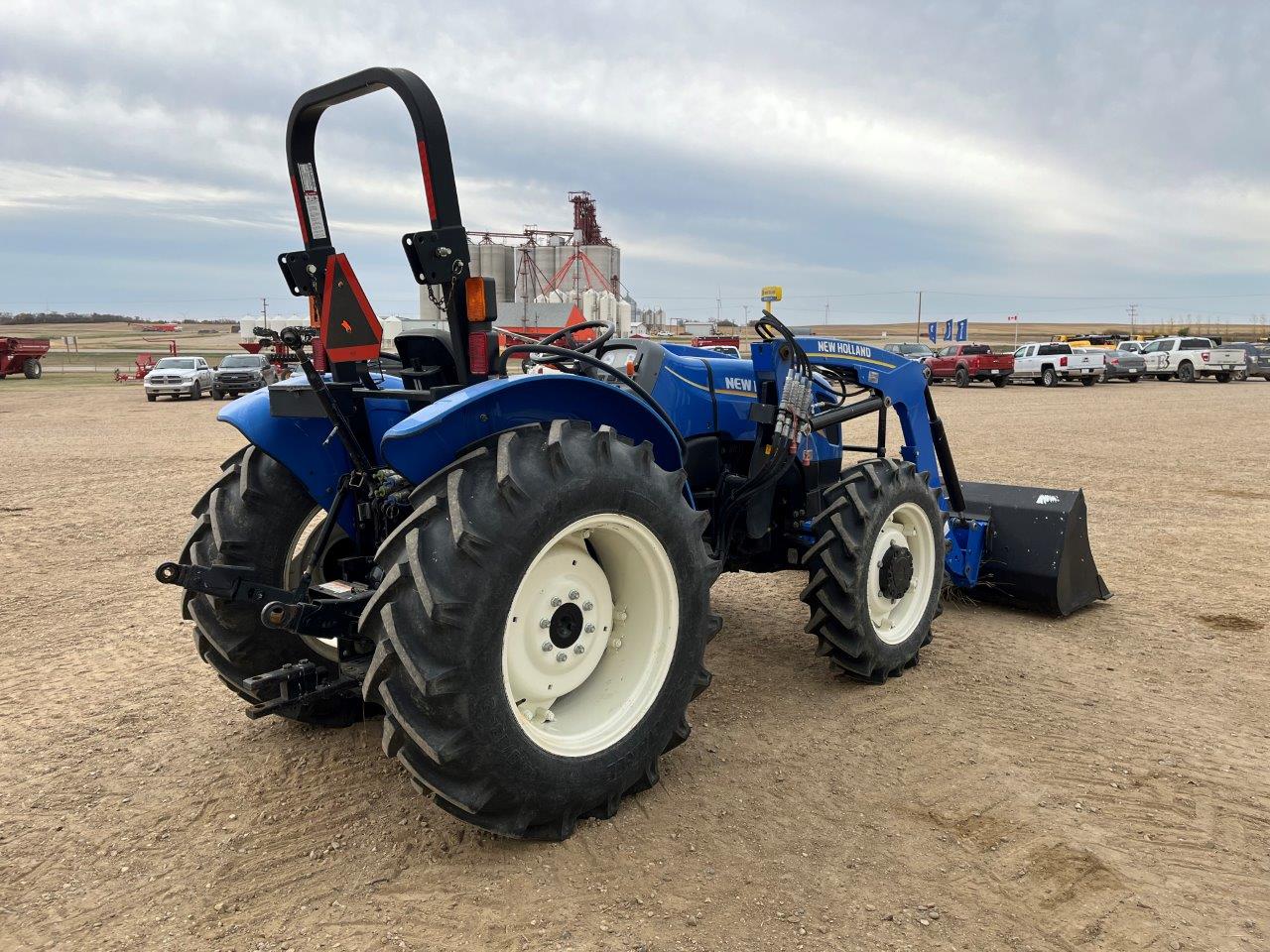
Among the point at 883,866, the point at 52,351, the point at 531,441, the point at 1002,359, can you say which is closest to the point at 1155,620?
the point at 883,866

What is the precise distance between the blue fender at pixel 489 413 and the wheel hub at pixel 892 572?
1850 millimetres

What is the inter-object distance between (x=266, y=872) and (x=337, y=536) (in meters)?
1.39

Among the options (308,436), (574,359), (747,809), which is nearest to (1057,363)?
(574,359)

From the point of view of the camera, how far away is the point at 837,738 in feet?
13.5

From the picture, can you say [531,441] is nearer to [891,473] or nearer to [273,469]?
[273,469]

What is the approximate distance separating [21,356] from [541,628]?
44537 mm

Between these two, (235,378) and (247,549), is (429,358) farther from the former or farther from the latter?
(235,378)

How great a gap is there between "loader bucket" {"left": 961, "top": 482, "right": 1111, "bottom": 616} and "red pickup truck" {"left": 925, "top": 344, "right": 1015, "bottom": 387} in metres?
29.9

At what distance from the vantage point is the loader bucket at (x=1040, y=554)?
5.80 meters

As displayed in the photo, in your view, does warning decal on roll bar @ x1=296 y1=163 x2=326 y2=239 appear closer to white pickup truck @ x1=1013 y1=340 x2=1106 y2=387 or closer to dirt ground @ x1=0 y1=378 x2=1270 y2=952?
dirt ground @ x1=0 y1=378 x2=1270 y2=952

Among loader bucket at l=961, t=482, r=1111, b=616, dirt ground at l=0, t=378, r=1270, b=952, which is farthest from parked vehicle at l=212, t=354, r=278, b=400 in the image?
loader bucket at l=961, t=482, r=1111, b=616

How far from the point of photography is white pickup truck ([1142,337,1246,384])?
1410 inches

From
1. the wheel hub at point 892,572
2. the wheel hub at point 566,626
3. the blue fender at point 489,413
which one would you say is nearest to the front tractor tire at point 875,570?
the wheel hub at point 892,572

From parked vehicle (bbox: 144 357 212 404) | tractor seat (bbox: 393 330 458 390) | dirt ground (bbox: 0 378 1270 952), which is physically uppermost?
tractor seat (bbox: 393 330 458 390)
